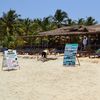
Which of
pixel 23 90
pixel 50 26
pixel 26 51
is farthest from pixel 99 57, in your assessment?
pixel 50 26

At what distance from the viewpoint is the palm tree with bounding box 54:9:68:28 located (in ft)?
189

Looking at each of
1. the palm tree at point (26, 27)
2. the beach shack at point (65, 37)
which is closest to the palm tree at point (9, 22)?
the palm tree at point (26, 27)

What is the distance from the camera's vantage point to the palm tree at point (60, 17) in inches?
2270

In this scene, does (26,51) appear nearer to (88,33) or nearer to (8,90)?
(88,33)

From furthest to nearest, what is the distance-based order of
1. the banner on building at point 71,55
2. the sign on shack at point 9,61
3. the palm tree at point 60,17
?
the palm tree at point 60,17 → the banner on building at point 71,55 → the sign on shack at point 9,61

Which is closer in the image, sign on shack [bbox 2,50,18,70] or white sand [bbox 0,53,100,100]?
white sand [bbox 0,53,100,100]

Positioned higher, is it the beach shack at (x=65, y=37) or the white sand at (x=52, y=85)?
the beach shack at (x=65, y=37)

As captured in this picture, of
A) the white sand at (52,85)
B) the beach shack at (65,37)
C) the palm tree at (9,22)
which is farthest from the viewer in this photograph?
the palm tree at (9,22)

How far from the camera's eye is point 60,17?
189 ft

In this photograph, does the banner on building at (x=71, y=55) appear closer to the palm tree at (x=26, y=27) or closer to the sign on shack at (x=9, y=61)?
the sign on shack at (x=9, y=61)

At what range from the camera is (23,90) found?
1144 centimetres

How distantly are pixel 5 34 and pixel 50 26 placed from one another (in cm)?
626

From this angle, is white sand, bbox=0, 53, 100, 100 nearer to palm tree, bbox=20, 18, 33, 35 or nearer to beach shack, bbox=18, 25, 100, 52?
beach shack, bbox=18, 25, 100, 52

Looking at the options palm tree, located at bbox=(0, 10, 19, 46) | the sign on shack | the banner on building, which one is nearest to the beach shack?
palm tree, located at bbox=(0, 10, 19, 46)
